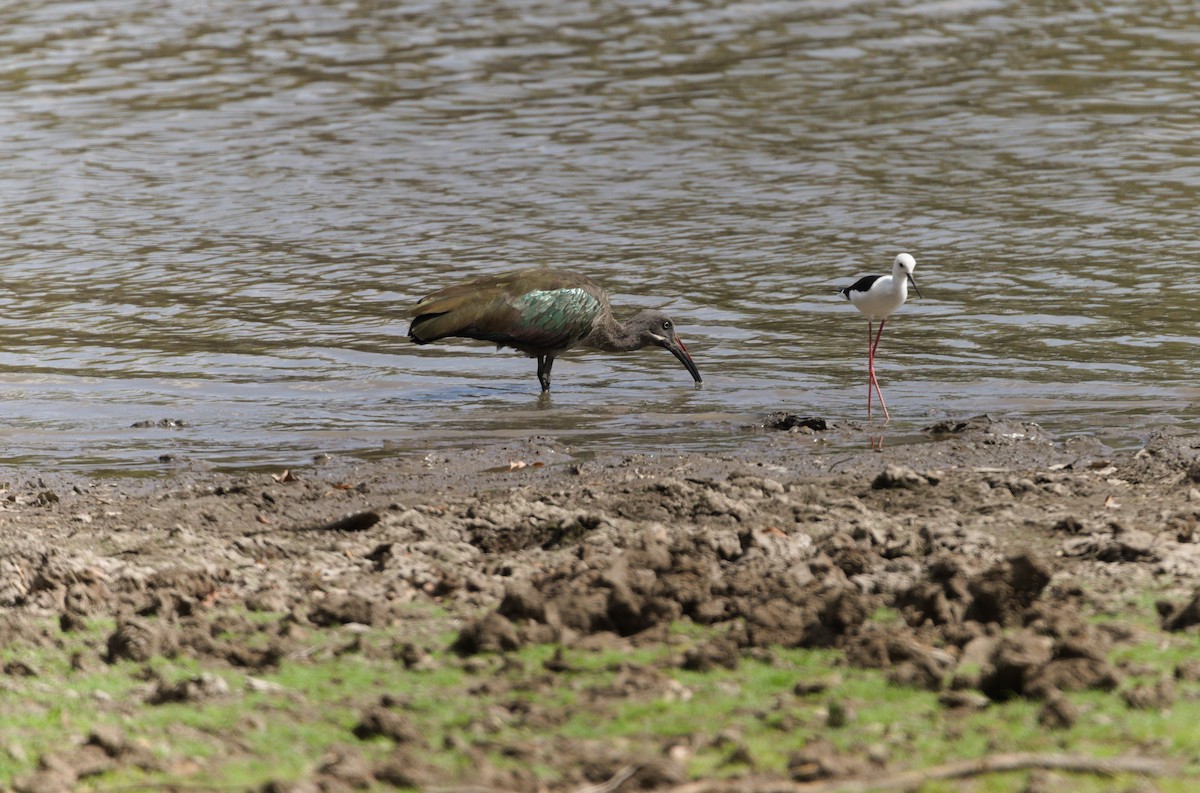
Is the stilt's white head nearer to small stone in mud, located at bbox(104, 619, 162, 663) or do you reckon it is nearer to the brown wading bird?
the brown wading bird

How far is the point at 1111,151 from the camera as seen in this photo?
1800 centimetres

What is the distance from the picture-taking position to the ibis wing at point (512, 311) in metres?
11.7

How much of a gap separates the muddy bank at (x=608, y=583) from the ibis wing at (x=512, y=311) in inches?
129

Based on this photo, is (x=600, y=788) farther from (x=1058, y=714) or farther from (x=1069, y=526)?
(x=1069, y=526)

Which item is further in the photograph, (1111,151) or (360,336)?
(1111,151)

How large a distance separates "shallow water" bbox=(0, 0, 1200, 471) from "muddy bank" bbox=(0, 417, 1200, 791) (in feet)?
6.64

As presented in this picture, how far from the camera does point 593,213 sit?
1705 centimetres

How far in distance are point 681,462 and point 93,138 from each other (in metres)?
14.7

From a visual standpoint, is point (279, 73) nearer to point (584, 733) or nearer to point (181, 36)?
point (181, 36)

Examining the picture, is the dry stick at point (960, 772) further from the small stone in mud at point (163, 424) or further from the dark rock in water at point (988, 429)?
the small stone in mud at point (163, 424)

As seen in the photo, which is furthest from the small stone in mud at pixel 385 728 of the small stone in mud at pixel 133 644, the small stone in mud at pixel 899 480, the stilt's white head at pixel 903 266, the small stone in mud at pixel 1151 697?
the stilt's white head at pixel 903 266

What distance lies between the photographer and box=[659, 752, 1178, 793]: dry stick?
13.9 ft

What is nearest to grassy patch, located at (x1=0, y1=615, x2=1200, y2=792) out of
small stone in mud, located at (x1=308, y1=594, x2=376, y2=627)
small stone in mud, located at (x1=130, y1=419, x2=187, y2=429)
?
small stone in mud, located at (x1=308, y1=594, x2=376, y2=627)

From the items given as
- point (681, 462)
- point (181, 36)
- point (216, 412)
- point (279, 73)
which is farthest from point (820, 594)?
point (181, 36)
